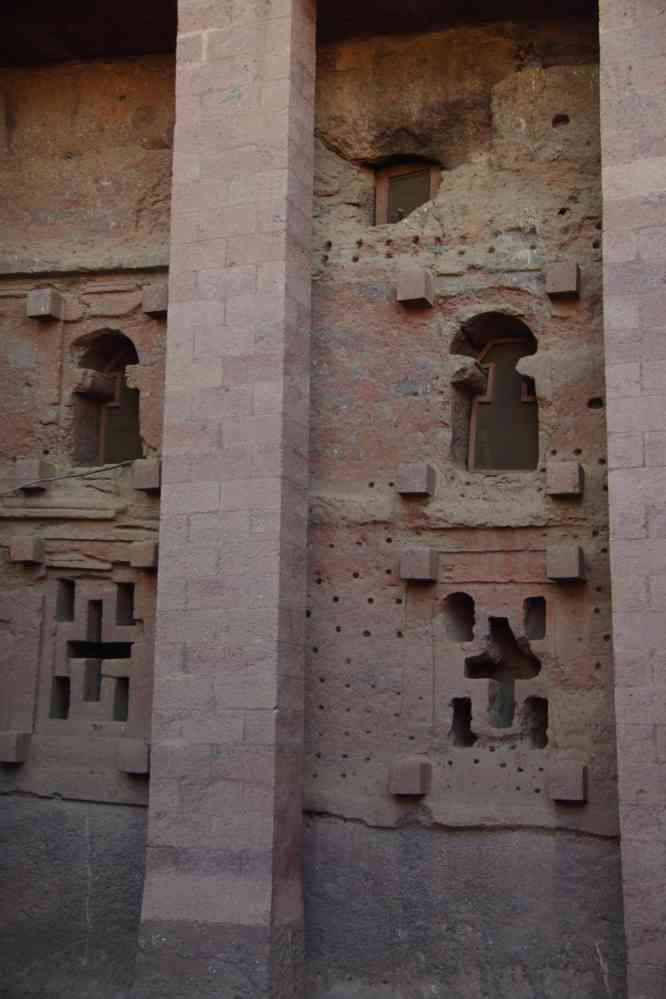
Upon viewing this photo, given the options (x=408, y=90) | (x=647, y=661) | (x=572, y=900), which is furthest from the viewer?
(x=408, y=90)

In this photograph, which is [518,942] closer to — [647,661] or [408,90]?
[647,661]

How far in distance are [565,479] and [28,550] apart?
399 centimetres

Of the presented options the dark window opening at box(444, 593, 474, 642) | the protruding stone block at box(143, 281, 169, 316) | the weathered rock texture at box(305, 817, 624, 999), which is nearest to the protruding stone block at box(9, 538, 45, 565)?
the protruding stone block at box(143, 281, 169, 316)

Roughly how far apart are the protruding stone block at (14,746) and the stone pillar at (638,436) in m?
4.41

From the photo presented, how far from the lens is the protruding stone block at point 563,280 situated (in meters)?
9.95

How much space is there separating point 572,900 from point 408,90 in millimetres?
5863

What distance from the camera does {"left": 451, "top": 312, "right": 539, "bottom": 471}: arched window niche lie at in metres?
10.3

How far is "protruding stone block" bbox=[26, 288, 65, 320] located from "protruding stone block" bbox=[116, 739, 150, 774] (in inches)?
131

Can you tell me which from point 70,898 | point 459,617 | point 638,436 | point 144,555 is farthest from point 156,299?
point 70,898

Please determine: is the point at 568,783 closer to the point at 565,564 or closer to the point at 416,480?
the point at 565,564

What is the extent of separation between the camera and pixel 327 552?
10.1 metres

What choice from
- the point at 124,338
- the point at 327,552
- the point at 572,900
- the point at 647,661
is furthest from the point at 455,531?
the point at 124,338

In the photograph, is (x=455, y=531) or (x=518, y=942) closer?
(x=518, y=942)

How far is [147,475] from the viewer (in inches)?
420
